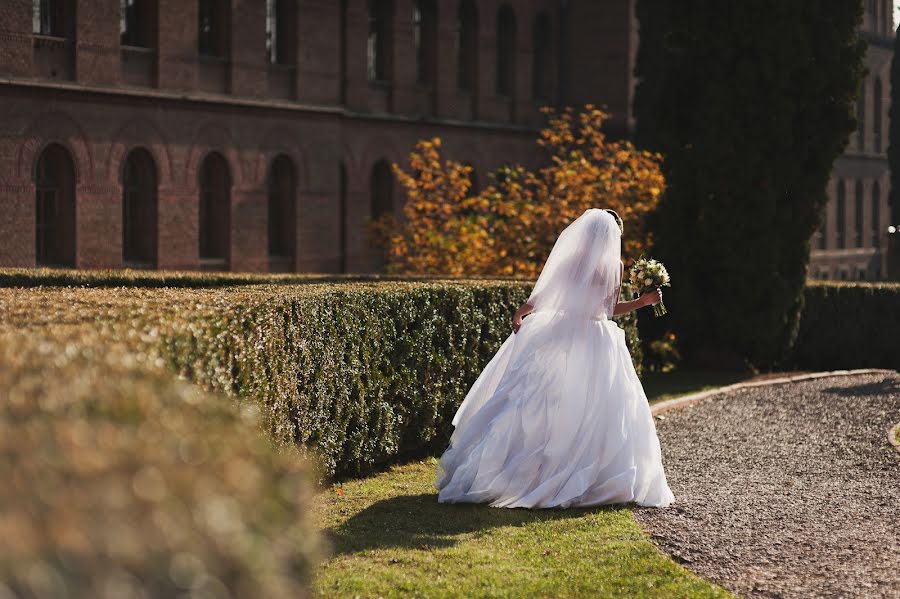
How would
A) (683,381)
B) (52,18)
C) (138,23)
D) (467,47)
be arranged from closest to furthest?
(683,381) → (52,18) → (138,23) → (467,47)

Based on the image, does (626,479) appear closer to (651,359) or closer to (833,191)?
(651,359)

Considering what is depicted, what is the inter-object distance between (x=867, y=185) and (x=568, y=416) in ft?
133

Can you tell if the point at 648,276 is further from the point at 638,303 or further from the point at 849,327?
the point at 849,327

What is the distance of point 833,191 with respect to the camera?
44.2m

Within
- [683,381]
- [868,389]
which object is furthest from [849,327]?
[868,389]

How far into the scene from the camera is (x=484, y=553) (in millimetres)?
6785

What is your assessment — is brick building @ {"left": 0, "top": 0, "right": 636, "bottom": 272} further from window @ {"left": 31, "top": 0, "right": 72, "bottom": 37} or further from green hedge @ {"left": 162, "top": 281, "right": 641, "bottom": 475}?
green hedge @ {"left": 162, "top": 281, "right": 641, "bottom": 475}

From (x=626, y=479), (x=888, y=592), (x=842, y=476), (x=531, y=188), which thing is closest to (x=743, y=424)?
(x=842, y=476)

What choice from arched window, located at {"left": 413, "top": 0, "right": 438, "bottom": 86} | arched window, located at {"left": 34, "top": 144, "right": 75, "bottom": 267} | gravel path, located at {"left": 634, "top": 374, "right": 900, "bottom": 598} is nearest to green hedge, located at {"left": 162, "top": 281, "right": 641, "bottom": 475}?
gravel path, located at {"left": 634, "top": 374, "right": 900, "bottom": 598}

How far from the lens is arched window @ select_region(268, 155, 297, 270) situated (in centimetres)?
2809

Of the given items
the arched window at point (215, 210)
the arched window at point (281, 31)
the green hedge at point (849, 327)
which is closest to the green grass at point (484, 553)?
the green hedge at point (849, 327)

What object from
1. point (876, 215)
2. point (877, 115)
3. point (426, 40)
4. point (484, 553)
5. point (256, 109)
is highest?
point (426, 40)

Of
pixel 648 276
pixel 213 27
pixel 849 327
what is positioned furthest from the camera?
pixel 213 27

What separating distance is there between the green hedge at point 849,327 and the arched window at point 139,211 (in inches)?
517
